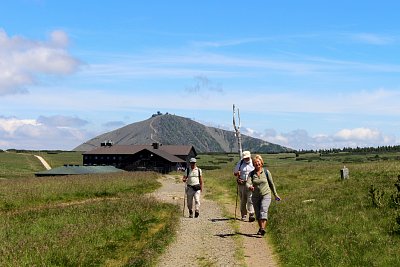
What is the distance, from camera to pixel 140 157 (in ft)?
351

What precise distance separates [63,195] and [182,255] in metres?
20.4

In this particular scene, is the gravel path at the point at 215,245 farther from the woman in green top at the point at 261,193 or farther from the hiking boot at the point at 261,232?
the woman in green top at the point at 261,193

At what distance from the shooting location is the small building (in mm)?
104812

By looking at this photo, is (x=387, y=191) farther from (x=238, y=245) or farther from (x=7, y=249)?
(x=7, y=249)

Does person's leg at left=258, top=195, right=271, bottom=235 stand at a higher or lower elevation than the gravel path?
higher

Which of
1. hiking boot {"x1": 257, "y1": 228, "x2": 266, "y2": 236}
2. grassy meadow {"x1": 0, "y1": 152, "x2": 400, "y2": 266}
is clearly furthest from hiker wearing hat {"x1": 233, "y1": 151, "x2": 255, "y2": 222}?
hiking boot {"x1": 257, "y1": 228, "x2": 266, "y2": 236}

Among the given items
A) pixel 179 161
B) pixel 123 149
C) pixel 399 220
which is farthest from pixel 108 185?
pixel 123 149

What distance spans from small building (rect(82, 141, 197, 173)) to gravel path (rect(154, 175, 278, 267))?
8635 centimetres

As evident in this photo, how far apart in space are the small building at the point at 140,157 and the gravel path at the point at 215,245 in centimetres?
8635

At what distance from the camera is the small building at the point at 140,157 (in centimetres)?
10481

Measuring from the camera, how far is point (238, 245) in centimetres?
1380

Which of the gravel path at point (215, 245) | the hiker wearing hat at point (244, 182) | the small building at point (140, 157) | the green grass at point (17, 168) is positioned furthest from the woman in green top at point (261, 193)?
the small building at point (140, 157)

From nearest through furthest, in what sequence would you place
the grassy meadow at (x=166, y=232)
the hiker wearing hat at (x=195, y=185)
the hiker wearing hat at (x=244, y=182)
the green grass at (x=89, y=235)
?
the grassy meadow at (x=166, y=232) → the green grass at (x=89, y=235) → the hiker wearing hat at (x=244, y=182) → the hiker wearing hat at (x=195, y=185)

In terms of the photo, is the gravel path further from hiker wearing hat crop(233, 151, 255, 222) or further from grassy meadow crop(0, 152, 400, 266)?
hiker wearing hat crop(233, 151, 255, 222)
